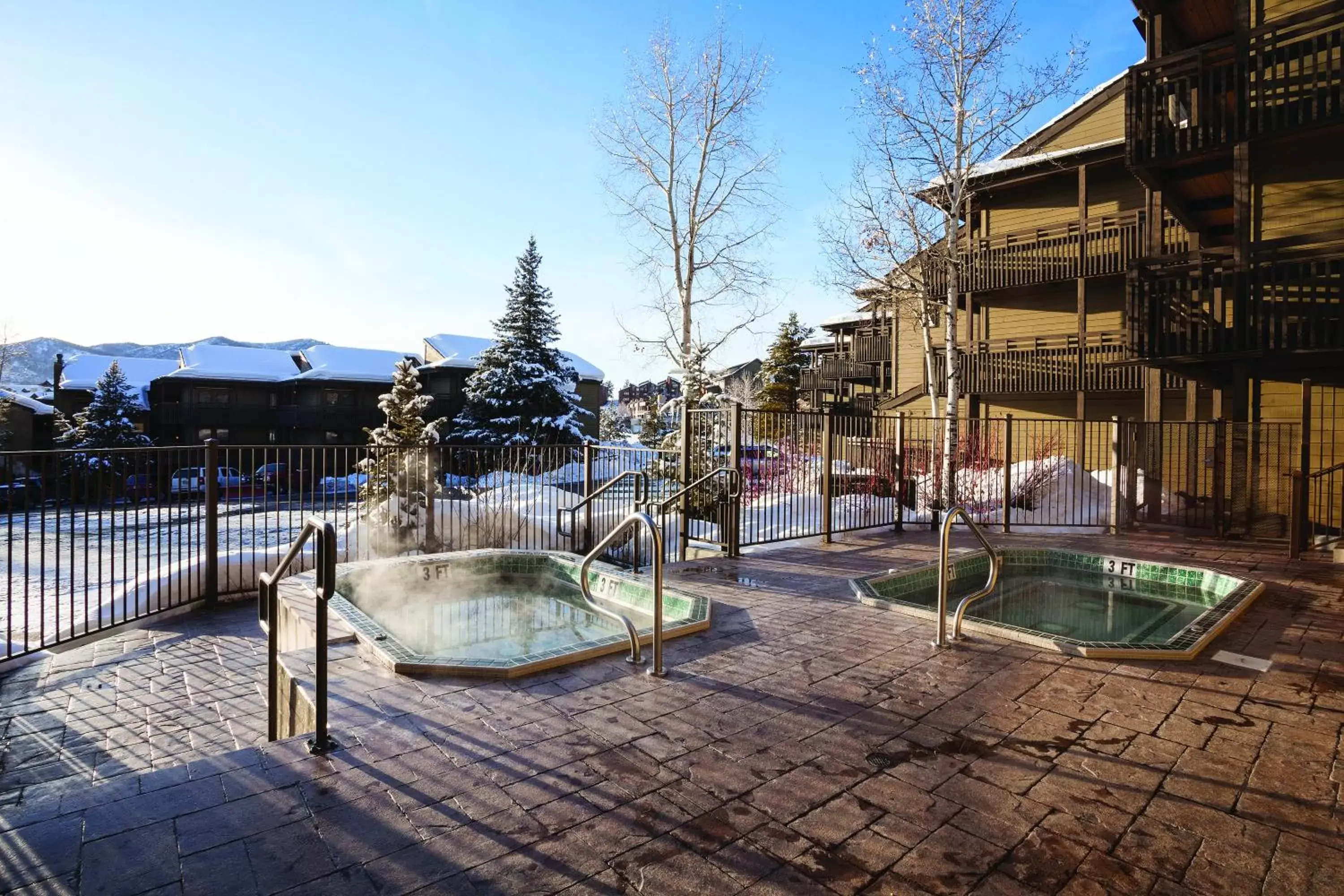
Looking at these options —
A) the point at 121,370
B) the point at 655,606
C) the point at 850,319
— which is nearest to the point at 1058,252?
the point at 850,319

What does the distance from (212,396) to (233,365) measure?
5.93 ft

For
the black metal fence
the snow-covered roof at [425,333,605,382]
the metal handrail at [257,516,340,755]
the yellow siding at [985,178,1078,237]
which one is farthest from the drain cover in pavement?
the snow-covered roof at [425,333,605,382]

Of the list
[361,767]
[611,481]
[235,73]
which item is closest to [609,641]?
[361,767]

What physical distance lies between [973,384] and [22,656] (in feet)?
61.3

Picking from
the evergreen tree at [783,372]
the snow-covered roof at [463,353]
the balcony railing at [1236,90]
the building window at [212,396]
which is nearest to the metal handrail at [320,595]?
the balcony railing at [1236,90]

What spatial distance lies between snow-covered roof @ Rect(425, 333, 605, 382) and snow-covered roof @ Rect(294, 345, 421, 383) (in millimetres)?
1324

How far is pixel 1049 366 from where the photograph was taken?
1673 cm

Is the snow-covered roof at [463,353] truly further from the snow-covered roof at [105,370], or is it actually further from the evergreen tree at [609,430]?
the snow-covered roof at [105,370]

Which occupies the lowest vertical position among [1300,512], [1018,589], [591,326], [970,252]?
[1018,589]

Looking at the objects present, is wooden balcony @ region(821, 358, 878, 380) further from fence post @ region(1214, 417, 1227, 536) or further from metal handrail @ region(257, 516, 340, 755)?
metal handrail @ region(257, 516, 340, 755)

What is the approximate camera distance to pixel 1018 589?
721 centimetres

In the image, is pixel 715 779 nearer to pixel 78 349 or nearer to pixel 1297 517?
pixel 1297 517

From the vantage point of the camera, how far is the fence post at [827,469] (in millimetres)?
8180

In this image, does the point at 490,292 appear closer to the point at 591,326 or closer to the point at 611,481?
the point at 591,326
